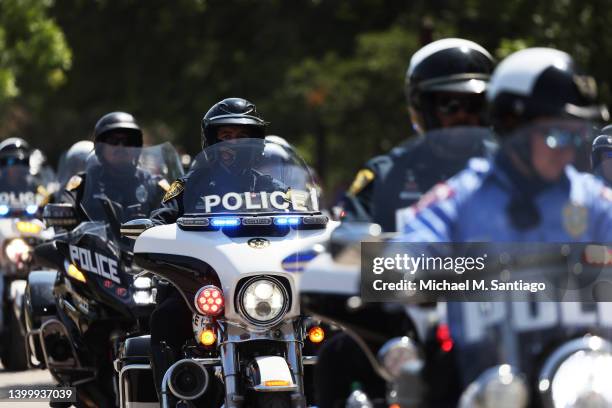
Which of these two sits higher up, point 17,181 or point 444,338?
point 17,181

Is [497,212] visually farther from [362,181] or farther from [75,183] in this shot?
[75,183]

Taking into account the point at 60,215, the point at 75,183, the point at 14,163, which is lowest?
the point at 60,215

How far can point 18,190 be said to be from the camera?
47.5 ft

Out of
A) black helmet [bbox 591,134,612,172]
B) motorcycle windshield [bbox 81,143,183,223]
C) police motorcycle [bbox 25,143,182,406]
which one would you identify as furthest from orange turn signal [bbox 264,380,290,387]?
black helmet [bbox 591,134,612,172]

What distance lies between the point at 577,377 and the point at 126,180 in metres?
5.21

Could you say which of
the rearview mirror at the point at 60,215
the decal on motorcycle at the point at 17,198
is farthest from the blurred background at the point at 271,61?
the rearview mirror at the point at 60,215

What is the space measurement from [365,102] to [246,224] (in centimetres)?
2523

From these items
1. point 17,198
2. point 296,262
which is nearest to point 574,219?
point 296,262

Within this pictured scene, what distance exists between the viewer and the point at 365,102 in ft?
107

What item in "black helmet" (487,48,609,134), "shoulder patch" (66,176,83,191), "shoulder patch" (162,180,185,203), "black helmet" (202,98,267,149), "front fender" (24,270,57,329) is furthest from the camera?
"front fender" (24,270,57,329)

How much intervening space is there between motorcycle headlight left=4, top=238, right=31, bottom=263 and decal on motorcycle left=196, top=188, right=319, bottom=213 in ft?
21.1

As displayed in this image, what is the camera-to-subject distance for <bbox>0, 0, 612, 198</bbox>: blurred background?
106ft

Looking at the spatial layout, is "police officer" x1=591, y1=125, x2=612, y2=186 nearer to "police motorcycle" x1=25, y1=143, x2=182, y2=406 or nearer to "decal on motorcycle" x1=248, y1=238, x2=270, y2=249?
"police motorcycle" x1=25, y1=143, x2=182, y2=406

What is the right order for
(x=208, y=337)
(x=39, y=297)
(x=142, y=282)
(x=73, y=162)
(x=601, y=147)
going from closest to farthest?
1. (x=208, y=337)
2. (x=142, y=282)
3. (x=39, y=297)
4. (x=601, y=147)
5. (x=73, y=162)
